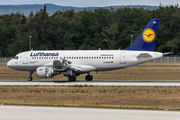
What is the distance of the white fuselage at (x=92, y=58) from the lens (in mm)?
37625

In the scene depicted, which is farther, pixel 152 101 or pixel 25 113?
pixel 152 101

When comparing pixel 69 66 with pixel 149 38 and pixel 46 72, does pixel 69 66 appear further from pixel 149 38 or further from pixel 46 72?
pixel 149 38

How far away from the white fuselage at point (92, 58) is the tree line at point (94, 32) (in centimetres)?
6198

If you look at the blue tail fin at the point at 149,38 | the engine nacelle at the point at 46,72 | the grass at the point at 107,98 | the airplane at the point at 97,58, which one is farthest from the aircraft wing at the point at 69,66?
the grass at the point at 107,98

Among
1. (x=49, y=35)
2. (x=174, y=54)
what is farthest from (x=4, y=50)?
(x=174, y=54)

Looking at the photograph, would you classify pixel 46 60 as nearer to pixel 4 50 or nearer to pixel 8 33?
pixel 4 50

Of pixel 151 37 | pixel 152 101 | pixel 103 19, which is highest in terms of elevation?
pixel 103 19

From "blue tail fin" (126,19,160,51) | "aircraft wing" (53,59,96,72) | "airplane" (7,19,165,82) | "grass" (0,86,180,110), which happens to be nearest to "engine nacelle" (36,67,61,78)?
"airplane" (7,19,165,82)

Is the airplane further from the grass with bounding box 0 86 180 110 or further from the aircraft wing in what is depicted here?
the grass with bounding box 0 86 180 110

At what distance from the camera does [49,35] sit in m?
113

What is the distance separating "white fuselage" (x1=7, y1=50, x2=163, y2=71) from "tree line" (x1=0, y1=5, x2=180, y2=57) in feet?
203

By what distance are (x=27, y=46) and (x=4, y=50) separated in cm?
961

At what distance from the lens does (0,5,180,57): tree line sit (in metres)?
106

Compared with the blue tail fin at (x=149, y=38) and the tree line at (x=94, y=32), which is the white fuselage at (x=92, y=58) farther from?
the tree line at (x=94, y=32)
